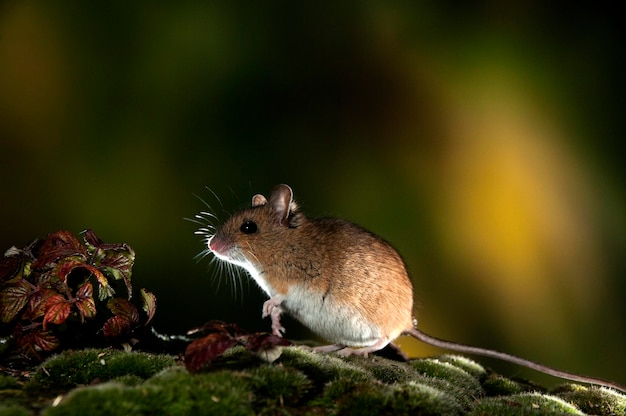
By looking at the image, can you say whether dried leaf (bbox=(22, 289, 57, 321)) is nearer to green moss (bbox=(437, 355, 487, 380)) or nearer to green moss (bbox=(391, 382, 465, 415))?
green moss (bbox=(391, 382, 465, 415))

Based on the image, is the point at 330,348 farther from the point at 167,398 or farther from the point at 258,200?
the point at 167,398

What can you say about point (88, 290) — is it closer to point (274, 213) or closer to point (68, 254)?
point (68, 254)

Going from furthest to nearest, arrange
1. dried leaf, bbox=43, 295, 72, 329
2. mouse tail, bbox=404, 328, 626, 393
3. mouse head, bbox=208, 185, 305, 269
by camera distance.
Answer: mouse head, bbox=208, 185, 305, 269 < mouse tail, bbox=404, 328, 626, 393 < dried leaf, bbox=43, 295, 72, 329

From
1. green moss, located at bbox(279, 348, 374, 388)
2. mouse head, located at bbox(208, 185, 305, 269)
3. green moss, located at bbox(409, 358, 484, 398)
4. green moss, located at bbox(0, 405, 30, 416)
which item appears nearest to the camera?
green moss, located at bbox(0, 405, 30, 416)

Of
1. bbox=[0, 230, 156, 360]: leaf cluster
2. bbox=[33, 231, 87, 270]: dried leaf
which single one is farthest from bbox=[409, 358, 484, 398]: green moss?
bbox=[33, 231, 87, 270]: dried leaf

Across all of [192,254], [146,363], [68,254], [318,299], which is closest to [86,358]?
[146,363]

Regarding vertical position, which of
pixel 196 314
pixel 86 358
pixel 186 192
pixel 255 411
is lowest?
pixel 196 314
